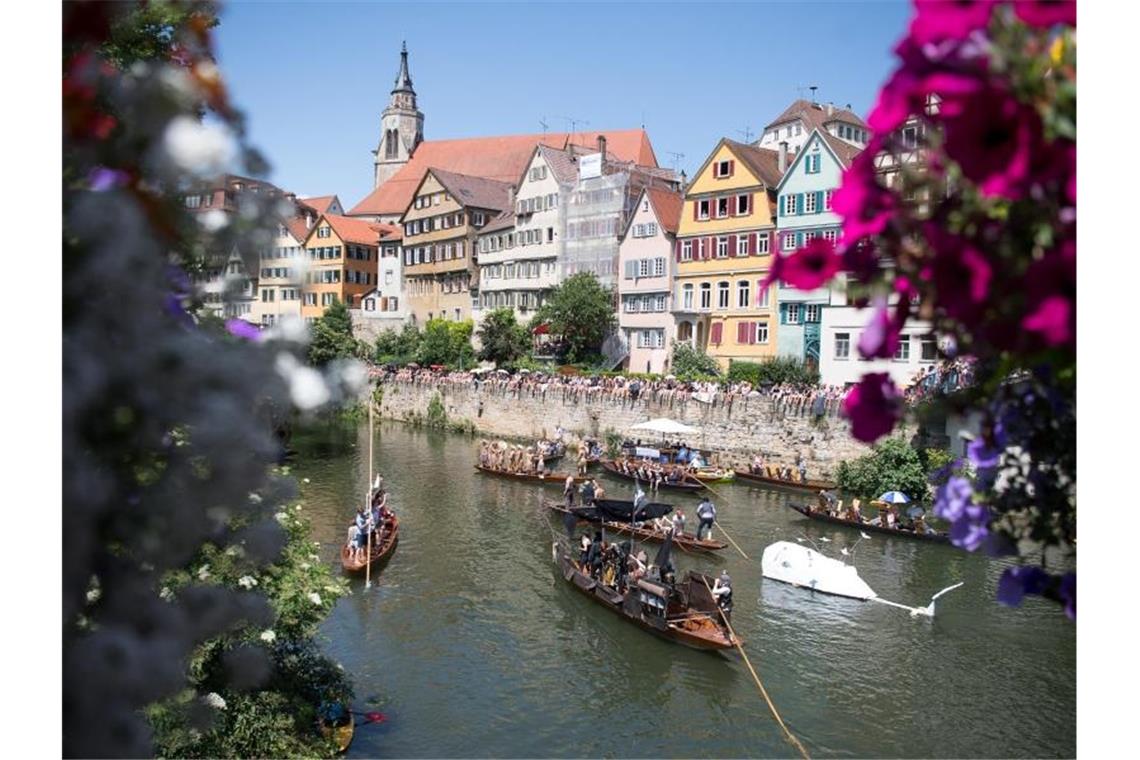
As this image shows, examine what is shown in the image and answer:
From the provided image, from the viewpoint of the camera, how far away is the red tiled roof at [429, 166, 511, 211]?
5509cm

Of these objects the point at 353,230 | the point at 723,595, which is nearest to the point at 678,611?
the point at 723,595

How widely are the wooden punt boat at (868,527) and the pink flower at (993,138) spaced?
1932cm

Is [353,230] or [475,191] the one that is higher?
[475,191]

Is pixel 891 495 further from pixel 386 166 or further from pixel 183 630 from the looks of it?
pixel 386 166

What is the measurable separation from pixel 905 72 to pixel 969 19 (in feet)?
0.48

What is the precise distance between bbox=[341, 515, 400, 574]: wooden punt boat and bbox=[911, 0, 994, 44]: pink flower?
16902 millimetres

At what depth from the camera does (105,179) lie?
8.36 ft

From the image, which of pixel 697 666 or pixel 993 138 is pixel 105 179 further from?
pixel 697 666

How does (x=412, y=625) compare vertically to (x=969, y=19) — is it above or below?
below

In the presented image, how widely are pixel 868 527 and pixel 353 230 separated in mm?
46122

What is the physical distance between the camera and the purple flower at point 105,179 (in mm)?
2531

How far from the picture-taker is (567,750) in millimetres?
10977

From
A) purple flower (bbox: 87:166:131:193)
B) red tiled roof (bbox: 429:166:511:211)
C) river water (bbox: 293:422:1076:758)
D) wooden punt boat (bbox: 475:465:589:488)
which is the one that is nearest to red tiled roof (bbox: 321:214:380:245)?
red tiled roof (bbox: 429:166:511:211)

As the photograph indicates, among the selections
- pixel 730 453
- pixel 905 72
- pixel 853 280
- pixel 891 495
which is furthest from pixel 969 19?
pixel 730 453
